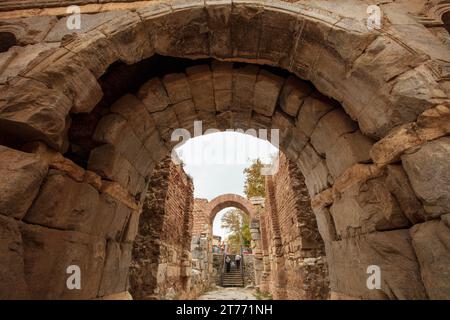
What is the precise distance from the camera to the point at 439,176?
1.49 metres

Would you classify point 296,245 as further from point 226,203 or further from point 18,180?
point 226,203

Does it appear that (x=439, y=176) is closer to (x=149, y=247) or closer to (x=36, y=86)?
(x=36, y=86)

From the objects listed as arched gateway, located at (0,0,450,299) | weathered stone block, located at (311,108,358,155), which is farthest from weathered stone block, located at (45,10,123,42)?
weathered stone block, located at (311,108,358,155)

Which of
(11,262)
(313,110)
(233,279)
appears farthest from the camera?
(233,279)

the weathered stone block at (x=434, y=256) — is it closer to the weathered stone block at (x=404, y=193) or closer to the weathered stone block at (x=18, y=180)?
the weathered stone block at (x=404, y=193)

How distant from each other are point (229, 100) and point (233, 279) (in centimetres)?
1696

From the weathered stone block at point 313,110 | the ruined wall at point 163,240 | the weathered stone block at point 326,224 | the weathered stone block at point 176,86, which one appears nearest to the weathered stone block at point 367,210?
the weathered stone block at point 326,224

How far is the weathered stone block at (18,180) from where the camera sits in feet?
4.85

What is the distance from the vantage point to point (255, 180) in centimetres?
1888

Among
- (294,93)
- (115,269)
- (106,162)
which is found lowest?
(115,269)

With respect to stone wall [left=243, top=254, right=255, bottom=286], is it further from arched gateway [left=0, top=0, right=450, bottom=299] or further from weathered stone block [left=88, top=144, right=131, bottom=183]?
weathered stone block [left=88, top=144, right=131, bottom=183]

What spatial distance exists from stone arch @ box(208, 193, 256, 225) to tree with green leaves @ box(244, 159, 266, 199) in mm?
1719

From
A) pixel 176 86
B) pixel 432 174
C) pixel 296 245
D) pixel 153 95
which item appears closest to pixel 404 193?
pixel 432 174

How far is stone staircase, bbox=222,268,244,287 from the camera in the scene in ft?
54.6
